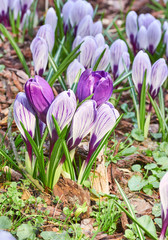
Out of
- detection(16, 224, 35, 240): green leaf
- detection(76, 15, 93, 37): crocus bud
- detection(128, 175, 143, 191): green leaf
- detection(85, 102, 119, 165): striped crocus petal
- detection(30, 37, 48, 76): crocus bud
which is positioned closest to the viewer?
detection(16, 224, 35, 240): green leaf

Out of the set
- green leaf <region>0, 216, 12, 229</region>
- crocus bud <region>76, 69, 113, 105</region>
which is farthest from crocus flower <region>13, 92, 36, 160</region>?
green leaf <region>0, 216, 12, 229</region>

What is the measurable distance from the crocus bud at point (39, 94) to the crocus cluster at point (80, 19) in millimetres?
1190

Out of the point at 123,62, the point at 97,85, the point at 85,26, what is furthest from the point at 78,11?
the point at 97,85

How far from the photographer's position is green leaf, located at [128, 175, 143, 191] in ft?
5.90

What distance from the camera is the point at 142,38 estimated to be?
2.57 metres

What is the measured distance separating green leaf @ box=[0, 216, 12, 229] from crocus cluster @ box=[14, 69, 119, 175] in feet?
1.13

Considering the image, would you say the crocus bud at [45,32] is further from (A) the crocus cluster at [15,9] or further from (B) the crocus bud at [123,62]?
(A) the crocus cluster at [15,9]

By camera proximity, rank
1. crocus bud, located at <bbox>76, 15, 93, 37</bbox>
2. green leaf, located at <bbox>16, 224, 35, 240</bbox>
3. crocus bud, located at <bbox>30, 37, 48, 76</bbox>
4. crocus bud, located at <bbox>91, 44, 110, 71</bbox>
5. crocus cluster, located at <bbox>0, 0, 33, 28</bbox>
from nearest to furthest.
A: green leaf, located at <bbox>16, 224, 35, 240</bbox>, crocus bud, located at <bbox>30, 37, 48, 76</bbox>, crocus bud, located at <bbox>91, 44, 110, 71</bbox>, crocus bud, located at <bbox>76, 15, 93, 37</bbox>, crocus cluster, located at <bbox>0, 0, 33, 28</bbox>

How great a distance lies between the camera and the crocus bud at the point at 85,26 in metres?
2.49

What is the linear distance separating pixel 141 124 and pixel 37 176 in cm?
84

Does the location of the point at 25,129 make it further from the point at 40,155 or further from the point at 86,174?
the point at 86,174

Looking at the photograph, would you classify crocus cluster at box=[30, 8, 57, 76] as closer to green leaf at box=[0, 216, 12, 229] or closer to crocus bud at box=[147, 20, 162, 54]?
crocus bud at box=[147, 20, 162, 54]

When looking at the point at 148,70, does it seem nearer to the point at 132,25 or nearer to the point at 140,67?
the point at 140,67

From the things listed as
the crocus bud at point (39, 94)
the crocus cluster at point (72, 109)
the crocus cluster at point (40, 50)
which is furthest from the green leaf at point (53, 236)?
the crocus cluster at point (40, 50)
